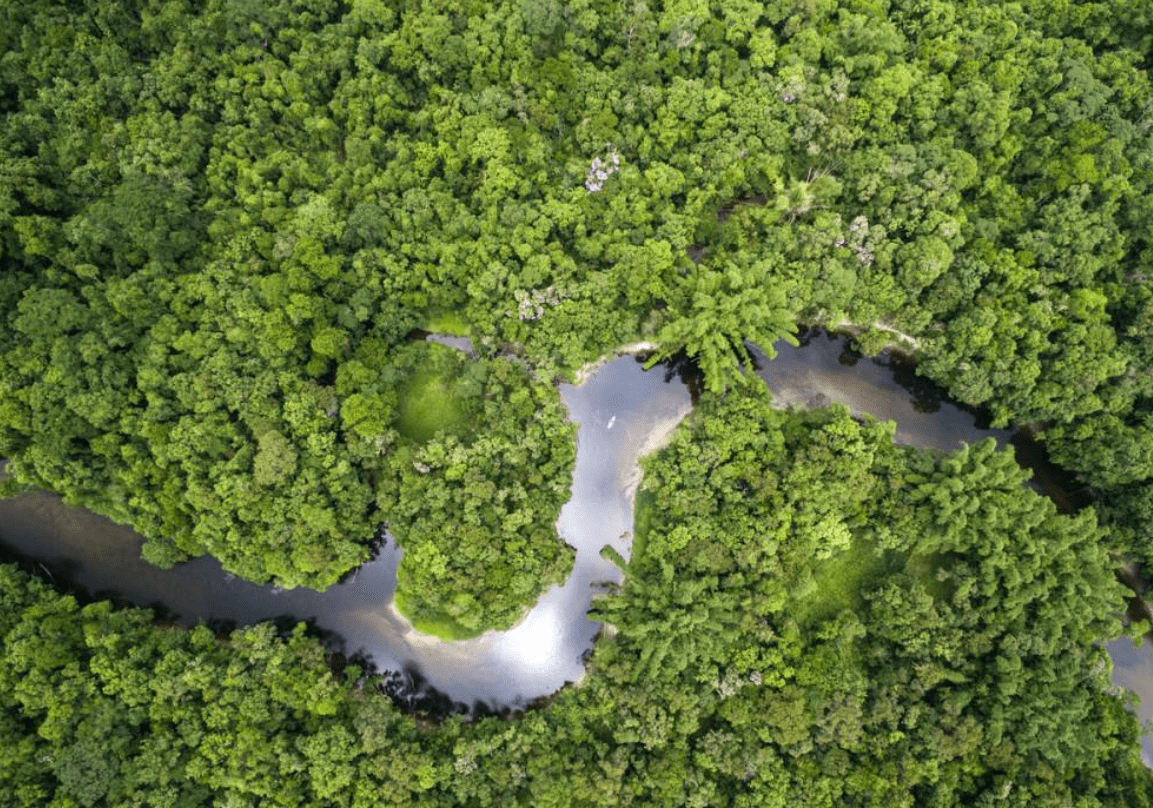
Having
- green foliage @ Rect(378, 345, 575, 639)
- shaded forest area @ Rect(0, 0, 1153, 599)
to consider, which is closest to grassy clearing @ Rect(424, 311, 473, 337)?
shaded forest area @ Rect(0, 0, 1153, 599)

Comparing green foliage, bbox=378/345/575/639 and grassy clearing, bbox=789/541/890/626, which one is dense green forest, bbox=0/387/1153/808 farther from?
green foliage, bbox=378/345/575/639

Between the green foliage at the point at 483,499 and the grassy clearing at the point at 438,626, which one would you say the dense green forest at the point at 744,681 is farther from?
the green foliage at the point at 483,499

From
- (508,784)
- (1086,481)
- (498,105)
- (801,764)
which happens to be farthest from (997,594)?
(498,105)

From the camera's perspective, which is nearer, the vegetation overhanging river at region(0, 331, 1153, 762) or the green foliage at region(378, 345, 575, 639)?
the green foliage at region(378, 345, 575, 639)

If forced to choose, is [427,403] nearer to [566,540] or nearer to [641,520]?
[566,540]

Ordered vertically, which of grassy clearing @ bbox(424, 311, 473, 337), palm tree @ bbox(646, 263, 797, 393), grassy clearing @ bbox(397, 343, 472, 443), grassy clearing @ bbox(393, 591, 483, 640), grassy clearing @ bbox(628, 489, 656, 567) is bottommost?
grassy clearing @ bbox(393, 591, 483, 640)

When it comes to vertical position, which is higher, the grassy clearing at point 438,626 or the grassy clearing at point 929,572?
the grassy clearing at point 929,572

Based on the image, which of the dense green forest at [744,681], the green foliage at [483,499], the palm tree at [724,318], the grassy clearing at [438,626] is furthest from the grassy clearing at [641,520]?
the grassy clearing at [438,626]
